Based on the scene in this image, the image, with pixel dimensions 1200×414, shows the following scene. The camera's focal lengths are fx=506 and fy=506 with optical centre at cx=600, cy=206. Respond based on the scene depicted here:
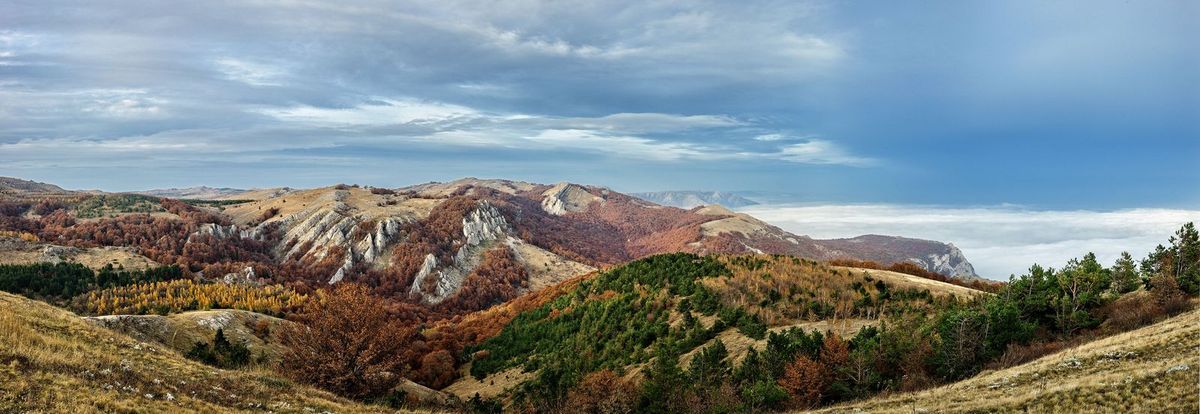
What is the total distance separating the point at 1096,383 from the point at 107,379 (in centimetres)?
4085

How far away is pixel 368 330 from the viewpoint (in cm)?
4081

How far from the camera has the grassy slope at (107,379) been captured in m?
17.8

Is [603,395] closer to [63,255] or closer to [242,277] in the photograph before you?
[242,277]

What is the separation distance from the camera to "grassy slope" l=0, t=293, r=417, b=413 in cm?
1781

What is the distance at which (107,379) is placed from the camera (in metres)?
20.7

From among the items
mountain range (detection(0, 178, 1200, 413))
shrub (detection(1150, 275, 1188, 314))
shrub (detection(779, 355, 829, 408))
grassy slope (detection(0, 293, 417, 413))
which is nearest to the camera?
grassy slope (detection(0, 293, 417, 413))

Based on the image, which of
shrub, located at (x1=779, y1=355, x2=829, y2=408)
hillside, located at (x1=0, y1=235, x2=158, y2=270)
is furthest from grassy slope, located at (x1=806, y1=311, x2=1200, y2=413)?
hillside, located at (x1=0, y1=235, x2=158, y2=270)

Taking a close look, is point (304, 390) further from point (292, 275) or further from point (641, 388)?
point (292, 275)

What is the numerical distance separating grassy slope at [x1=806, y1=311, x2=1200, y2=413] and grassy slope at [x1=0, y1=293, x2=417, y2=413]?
2932 centimetres

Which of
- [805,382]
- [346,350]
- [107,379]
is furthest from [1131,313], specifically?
[107,379]

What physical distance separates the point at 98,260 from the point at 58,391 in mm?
189878

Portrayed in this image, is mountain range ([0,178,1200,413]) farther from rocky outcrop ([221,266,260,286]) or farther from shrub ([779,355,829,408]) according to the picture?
rocky outcrop ([221,266,260,286])

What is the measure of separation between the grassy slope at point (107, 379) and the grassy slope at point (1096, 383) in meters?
29.3

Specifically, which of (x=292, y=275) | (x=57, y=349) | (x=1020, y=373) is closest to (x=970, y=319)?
(x=1020, y=373)
